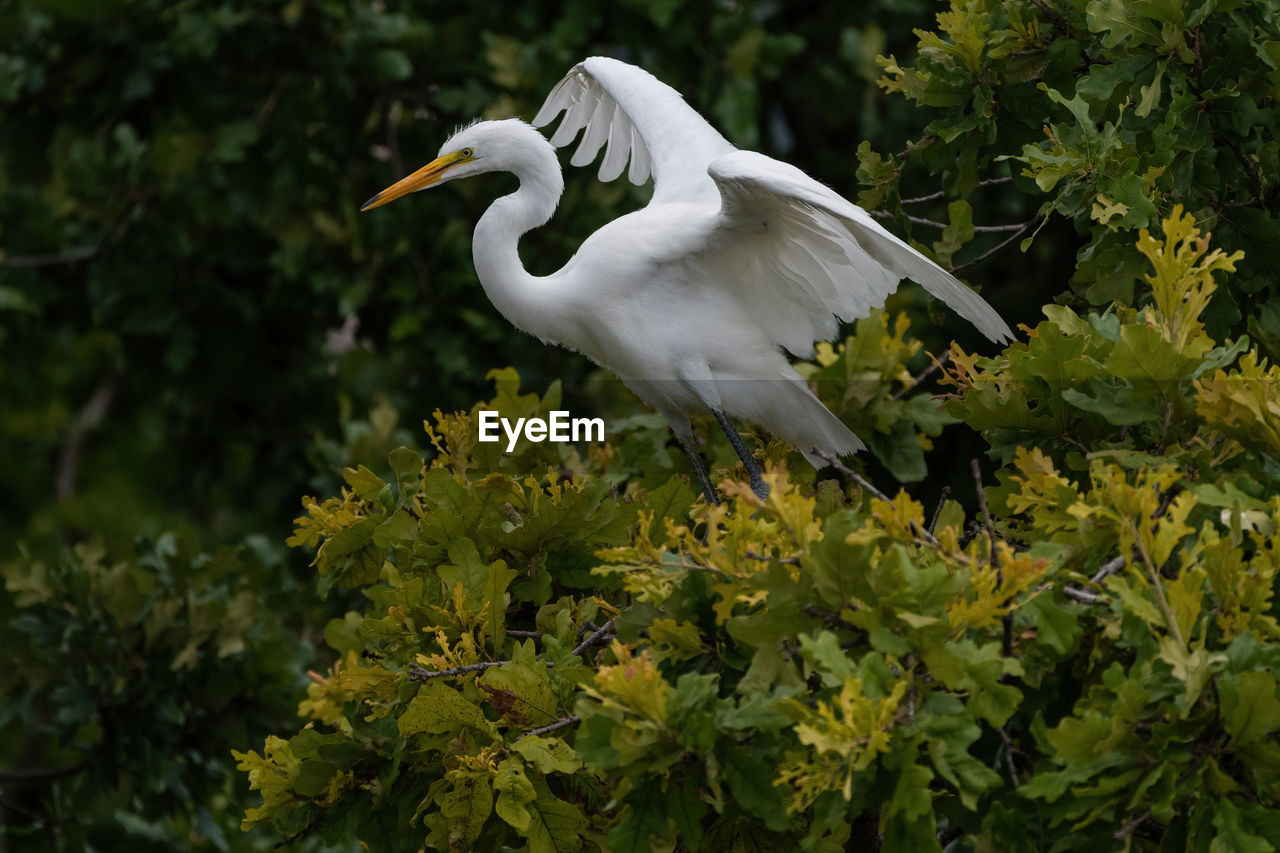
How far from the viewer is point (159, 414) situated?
25.2 feet

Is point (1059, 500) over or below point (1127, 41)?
below

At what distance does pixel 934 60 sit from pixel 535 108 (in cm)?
316

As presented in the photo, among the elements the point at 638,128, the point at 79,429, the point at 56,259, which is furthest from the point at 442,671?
the point at 79,429

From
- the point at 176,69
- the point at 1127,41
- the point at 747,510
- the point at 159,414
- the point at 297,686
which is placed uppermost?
the point at 176,69

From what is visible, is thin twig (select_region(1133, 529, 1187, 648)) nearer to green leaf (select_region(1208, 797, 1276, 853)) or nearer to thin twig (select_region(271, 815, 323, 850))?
green leaf (select_region(1208, 797, 1276, 853))

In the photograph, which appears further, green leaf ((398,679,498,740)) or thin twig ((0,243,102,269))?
thin twig ((0,243,102,269))

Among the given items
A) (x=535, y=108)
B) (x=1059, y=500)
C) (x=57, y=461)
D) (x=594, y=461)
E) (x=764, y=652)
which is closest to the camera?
(x=764, y=652)

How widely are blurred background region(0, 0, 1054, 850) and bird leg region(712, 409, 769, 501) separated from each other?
1.76m

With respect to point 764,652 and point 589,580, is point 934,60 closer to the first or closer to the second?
point 589,580

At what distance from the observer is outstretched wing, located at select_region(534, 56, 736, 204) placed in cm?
398

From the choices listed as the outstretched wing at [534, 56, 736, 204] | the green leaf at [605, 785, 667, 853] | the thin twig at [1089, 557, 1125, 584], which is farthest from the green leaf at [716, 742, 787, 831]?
the outstretched wing at [534, 56, 736, 204]

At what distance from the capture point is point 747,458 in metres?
3.49

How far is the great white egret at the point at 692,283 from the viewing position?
3.38 meters

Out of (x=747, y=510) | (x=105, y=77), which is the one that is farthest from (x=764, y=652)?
(x=105, y=77)
